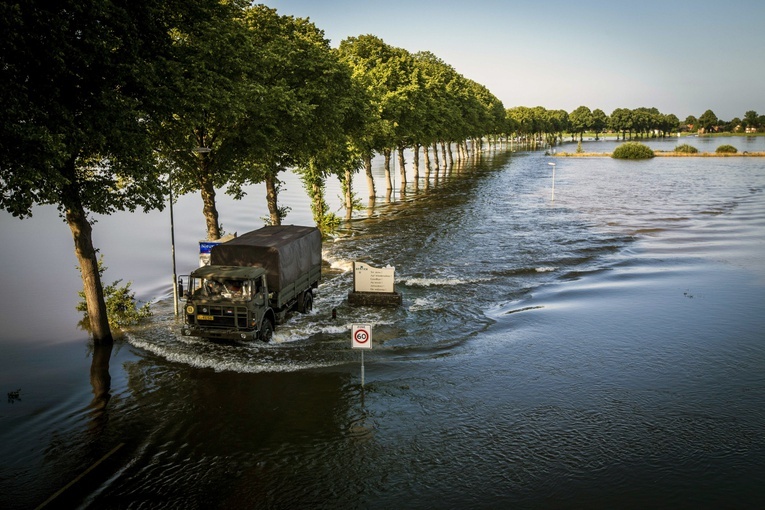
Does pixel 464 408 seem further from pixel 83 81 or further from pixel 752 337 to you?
pixel 83 81

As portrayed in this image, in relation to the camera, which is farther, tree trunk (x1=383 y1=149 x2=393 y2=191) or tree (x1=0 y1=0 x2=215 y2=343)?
tree trunk (x1=383 y1=149 x2=393 y2=191)

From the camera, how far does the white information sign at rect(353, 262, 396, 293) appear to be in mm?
26547

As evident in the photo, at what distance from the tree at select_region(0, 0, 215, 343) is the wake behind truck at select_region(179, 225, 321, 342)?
11.1ft

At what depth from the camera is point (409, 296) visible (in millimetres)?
28375

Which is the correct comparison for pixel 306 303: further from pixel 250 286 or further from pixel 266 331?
pixel 250 286

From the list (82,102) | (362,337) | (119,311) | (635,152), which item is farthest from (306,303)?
(635,152)

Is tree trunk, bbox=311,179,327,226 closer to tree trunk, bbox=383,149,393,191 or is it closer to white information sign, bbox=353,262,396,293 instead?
tree trunk, bbox=383,149,393,191

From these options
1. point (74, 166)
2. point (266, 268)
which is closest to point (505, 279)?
point (266, 268)

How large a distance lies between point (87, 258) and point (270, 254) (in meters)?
6.48

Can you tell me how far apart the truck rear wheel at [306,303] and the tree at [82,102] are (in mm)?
7300

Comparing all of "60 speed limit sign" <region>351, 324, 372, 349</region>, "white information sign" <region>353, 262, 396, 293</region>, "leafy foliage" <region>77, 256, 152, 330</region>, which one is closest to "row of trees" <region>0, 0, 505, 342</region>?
"leafy foliage" <region>77, 256, 152, 330</region>

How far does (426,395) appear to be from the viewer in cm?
1728

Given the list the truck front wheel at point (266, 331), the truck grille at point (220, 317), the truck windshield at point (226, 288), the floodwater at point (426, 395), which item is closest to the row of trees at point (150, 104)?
the truck windshield at point (226, 288)

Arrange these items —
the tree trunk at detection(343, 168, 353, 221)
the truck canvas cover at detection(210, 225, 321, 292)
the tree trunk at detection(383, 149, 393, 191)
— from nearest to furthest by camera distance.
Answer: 1. the truck canvas cover at detection(210, 225, 321, 292)
2. the tree trunk at detection(343, 168, 353, 221)
3. the tree trunk at detection(383, 149, 393, 191)
